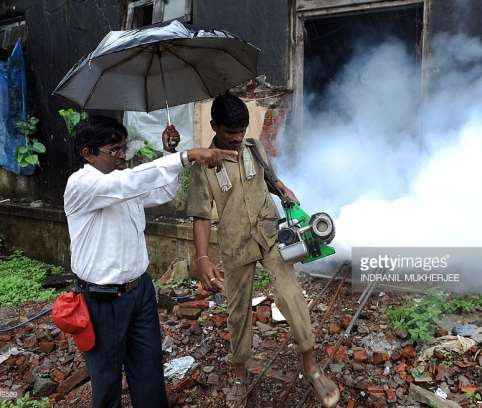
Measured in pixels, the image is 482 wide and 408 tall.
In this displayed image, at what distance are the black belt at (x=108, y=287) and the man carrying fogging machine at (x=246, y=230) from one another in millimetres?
510

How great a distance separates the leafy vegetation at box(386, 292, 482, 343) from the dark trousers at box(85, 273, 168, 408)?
8.29 ft

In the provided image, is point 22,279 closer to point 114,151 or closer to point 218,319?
point 218,319

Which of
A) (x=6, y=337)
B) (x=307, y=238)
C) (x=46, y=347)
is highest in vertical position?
(x=307, y=238)

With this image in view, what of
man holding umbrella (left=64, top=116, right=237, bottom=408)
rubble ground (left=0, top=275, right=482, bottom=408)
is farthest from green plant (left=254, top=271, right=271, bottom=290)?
man holding umbrella (left=64, top=116, right=237, bottom=408)

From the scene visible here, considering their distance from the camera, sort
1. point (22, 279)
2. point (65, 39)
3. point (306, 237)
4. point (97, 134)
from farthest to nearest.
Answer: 1. point (65, 39)
2. point (22, 279)
3. point (306, 237)
4. point (97, 134)

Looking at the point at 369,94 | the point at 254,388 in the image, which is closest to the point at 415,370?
the point at 254,388

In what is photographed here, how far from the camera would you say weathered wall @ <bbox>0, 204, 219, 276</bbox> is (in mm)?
7363

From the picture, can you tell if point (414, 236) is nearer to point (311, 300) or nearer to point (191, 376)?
point (311, 300)

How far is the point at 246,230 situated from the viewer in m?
3.28

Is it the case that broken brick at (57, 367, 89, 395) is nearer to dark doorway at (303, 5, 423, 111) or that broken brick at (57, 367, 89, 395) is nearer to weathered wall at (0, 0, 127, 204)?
weathered wall at (0, 0, 127, 204)

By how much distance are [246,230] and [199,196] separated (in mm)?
456

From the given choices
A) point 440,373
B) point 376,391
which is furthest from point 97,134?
point 440,373

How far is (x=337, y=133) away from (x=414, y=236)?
3.52m

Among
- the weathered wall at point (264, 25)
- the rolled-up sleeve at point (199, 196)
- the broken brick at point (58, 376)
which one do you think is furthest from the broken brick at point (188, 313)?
the weathered wall at point (264, 25)
